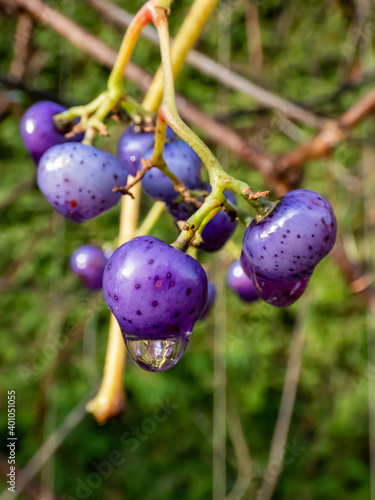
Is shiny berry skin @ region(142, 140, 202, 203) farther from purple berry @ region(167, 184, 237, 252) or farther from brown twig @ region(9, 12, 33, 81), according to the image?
brown twig @ region(9, 12, 33, 81)

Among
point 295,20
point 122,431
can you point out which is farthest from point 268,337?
point 295,20

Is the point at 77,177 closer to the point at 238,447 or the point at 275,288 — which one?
the point at 275,288

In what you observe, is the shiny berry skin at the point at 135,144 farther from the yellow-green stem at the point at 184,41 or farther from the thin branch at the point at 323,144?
the thin branch at the point at 323,144

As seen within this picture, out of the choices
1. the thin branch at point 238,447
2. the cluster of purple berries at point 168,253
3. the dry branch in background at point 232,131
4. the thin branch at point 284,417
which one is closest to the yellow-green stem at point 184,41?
the cluster of purple berries at point 168,253

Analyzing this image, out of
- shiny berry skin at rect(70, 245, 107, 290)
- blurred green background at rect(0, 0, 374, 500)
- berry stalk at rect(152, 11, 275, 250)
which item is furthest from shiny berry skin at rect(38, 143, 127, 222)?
blurred green background at rect(0, 0, 374, 500)

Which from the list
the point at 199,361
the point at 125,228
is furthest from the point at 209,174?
the point at 199,361

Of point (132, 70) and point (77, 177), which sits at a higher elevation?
point (77, 177)

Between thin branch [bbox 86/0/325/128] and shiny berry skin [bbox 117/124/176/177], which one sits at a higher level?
shiny berry skin [bbox 117/124/176/177]
